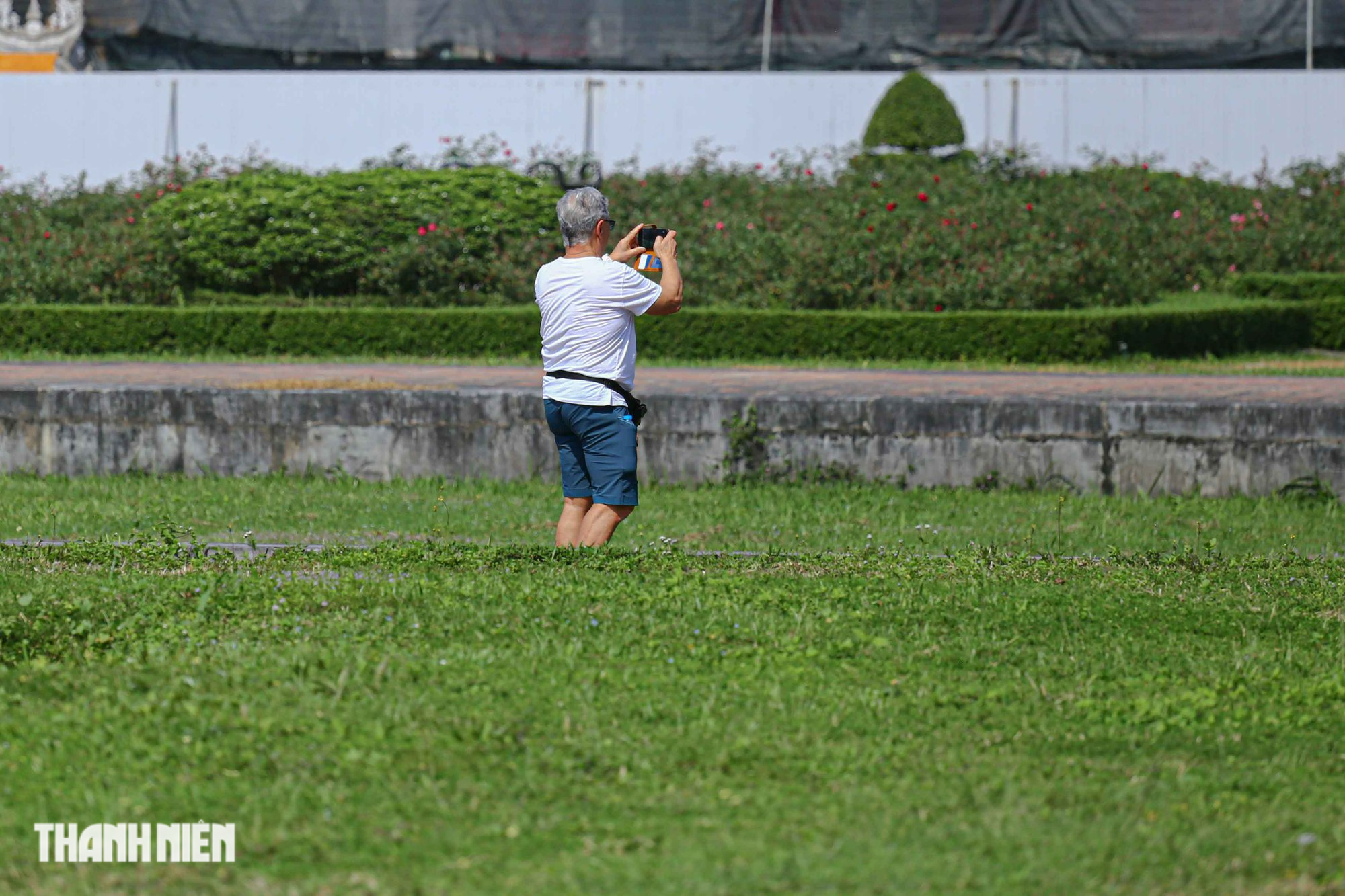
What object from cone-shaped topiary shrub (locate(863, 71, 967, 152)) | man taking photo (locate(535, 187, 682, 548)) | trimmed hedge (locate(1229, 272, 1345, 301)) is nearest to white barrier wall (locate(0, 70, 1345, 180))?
cone-shaped topiary shrub (locate(863, 71, 967, 152))

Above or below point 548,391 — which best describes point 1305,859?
below

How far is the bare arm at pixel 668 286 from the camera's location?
5.58 m

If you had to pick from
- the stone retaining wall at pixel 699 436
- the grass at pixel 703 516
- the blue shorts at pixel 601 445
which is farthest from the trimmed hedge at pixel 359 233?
the blue shorts at pixel 601 445

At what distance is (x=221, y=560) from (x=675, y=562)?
1.65 m

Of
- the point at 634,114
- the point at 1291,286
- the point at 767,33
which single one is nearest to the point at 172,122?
the point at 634,114

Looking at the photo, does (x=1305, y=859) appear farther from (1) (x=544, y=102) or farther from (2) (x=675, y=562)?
(1) (x=544, y=102)

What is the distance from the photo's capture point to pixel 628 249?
584cm

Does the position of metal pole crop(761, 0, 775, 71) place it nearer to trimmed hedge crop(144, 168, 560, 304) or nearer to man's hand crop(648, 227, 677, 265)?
trimmed hedge crop(144, 168, 560, 304)

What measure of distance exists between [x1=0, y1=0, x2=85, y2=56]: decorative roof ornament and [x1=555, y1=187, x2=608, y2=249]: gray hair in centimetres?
2261

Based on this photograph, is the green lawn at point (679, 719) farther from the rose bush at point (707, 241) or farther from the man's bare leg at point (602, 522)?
the rose bush at point (707, 241)

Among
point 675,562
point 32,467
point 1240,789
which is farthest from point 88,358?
point 1240,789

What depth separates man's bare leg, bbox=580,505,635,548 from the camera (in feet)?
18.8

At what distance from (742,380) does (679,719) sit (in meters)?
6.85

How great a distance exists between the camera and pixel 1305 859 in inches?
116
